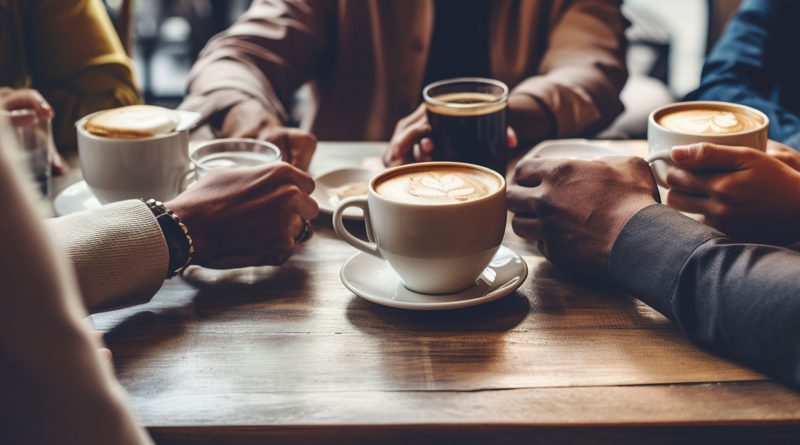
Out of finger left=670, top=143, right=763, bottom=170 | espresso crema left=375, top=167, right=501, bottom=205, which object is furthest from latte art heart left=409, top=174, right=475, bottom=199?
finger left=670, top=143, right=763, bottom=170

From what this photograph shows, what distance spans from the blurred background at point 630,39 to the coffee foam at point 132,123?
3.09 feet

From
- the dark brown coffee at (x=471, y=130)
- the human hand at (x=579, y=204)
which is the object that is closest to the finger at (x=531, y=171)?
the human hand at (x=579, y=204)

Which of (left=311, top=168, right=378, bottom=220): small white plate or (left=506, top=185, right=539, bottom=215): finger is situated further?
(left=311, top=168, right=378, bottom=220): small white plate

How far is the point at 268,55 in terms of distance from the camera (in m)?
1.95

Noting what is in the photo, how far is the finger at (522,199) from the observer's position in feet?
3.55

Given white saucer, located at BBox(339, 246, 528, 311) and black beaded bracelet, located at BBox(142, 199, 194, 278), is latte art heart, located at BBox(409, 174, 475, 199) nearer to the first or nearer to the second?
white saucer, located at BBox(339, 246, 528, 311)

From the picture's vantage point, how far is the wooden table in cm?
74

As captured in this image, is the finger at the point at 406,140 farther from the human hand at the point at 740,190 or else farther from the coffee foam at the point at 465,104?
the human hand at the point at 740,190

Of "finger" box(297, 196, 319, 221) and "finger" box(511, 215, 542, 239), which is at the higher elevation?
"finger" box(297, 196, 319, 221)

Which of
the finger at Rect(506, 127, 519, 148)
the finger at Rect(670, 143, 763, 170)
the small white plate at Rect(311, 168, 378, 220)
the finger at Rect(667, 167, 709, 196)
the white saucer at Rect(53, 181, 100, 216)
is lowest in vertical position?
the small white plate at Rect(311, 168, 378, 220)

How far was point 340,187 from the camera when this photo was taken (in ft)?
4.50

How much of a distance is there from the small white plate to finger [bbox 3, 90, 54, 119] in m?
0.47

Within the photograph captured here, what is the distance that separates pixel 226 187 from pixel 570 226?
0.46 metres

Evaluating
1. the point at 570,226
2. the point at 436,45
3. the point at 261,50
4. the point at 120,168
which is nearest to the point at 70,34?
the point at 261,50
